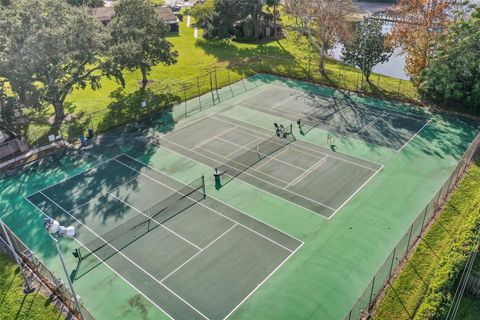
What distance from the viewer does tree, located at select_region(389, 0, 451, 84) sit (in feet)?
144

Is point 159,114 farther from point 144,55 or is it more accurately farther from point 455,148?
point 455,148

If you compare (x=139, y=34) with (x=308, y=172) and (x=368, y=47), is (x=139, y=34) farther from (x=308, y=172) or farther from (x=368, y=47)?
(x=368, y=47)

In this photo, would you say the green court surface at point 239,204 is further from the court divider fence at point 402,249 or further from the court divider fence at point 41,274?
the court divider fence at point 41,274

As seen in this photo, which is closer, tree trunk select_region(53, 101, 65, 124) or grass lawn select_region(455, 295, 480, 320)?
grass lawn select_region(455, 295, 480, 320)

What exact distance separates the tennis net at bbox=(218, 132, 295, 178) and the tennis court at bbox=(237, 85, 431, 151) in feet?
9.44

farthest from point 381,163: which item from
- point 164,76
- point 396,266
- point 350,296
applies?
point 164,76

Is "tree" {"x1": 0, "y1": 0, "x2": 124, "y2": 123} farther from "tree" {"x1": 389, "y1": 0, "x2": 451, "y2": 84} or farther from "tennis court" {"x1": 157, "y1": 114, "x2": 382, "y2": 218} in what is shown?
"tree" {"x1": 389, "y1": 0, "x2": 451, "y2": 84}

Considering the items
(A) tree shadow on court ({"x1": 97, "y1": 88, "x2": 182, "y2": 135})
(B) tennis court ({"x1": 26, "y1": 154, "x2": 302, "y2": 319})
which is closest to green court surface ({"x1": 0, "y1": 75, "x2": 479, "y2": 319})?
(B) tennis court ({"x1": 26, "y1": 154, "x2": 302, "y2": 319})

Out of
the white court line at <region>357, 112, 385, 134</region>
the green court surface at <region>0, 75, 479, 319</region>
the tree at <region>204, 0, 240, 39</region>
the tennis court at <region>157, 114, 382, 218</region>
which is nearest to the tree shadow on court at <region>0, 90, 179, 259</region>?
the green court surface at <region>0, 75, 479, 319</region>

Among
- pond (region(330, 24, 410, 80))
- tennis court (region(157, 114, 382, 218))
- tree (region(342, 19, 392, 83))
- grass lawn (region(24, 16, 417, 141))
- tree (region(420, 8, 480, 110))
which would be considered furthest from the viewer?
pond (region(330, 24, 410, 80))

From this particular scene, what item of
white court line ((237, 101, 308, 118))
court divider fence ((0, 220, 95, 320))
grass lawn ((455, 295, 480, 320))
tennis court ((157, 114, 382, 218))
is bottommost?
court divider fence ((0, 220, 95, 320))

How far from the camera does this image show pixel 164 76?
5578 centimetres

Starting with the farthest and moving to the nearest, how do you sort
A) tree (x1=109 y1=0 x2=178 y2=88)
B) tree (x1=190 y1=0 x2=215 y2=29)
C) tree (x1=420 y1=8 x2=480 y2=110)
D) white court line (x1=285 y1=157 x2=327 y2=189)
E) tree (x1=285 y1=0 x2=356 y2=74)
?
1. tree (x1=190 y1=0 x2=215 y2=29)
2. tree (x1=285 y1=0 x2=356 y2=74)
3. tree (x1=109 y1=0 x2=178 y2=88)
4. tree (x1=420 y1=8 x2=480 y2=110)
5. white court line (x1=285 y1=157 x2=327 y2=189)

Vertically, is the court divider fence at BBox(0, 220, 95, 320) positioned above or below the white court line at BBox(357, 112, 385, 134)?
below
